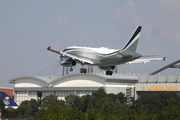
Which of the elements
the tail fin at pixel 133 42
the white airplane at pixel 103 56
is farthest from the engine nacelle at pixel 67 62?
the tail fin at pixel 133 42

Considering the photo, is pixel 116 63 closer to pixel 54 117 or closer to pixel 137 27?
pixel 137 27

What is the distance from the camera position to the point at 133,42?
142500mm

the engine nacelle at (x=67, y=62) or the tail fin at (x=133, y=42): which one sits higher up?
the tail fin at (x=133, y=42)

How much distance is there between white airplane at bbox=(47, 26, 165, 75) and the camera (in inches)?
5502

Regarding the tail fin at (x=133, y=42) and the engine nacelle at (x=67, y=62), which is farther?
the engine nacelle at (x=67, y=62)

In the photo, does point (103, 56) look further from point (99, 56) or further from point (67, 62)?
point (67, 62)

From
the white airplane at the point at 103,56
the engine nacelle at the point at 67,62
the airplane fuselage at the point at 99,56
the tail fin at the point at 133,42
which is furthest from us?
the engine nacelle at the point at 67,62

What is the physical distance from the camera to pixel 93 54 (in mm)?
146125

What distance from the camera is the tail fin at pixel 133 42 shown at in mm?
141375

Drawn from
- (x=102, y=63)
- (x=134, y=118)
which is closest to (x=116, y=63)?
(x=102, y=63)

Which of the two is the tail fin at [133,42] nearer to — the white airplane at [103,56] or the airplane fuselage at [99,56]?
the white airplane at [103,56]

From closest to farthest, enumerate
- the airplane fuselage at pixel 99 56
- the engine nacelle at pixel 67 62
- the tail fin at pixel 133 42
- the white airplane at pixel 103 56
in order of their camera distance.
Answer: the white airplane at pixel 103 56
the airplane fuselage at pixel 99 56
the tail fin at pixel 133 42
the engine nacelle at pixel 67 62

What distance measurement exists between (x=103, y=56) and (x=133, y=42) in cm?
Answer: 760

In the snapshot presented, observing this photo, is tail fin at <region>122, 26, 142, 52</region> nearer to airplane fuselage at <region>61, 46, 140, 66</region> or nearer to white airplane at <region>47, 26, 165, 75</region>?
white airplane at <region>47, 26, 165, 75</region>
